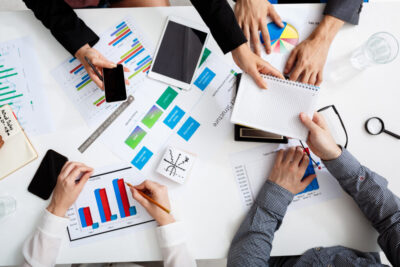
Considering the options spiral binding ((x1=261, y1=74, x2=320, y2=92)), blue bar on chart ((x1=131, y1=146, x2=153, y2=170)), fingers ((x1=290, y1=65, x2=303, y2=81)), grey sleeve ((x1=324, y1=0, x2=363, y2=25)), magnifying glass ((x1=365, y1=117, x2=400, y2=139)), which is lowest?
blue bar on chart ((x1=131, y1=146, x2=153, y2=170))

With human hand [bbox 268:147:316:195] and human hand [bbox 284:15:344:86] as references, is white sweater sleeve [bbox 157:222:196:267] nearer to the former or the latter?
human hand [bbox 268:147:316:195]

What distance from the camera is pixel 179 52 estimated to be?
0.94 meters

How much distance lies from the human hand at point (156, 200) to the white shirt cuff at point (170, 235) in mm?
16

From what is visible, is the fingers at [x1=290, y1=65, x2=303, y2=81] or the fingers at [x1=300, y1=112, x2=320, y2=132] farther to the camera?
the fingers at [x1=290, y1=65, x2=303, y2=81]

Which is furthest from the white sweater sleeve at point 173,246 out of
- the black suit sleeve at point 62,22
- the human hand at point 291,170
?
the black suit sleeve at point 62,22

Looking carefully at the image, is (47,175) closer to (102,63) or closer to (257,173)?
(102,63)

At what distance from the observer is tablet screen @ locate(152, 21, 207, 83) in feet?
3.05

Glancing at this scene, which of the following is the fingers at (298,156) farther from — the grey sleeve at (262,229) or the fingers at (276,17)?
the fingers at (276,17)

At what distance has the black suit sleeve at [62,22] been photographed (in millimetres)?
904

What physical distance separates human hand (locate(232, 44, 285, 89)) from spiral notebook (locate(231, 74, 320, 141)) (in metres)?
0.02

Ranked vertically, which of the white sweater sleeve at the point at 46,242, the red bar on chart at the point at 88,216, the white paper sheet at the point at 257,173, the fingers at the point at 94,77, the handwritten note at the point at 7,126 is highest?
the fingers at the point at 94,77

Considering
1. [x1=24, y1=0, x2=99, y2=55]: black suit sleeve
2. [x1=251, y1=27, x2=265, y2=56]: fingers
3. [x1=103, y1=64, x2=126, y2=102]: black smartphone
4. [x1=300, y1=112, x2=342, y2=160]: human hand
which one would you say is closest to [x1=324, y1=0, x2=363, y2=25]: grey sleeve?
[x1=251, y1=27, x2=265, y2=56]: fingers

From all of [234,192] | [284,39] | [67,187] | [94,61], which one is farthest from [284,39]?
[67,187]

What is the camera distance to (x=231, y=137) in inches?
35.9
